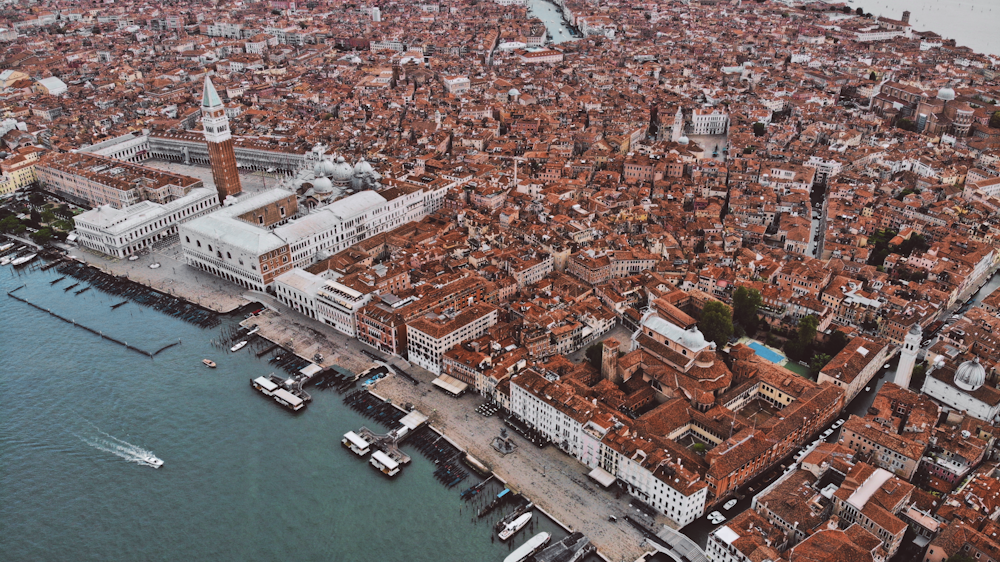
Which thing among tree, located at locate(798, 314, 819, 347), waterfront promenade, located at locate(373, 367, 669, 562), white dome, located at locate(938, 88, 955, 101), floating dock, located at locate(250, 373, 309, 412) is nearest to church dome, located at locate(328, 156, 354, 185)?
floating dock, located at locate(250, 373, 309, 412)

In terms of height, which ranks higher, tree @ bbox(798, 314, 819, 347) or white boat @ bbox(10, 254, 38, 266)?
tree @ bbox(798, 314, 819, 347)

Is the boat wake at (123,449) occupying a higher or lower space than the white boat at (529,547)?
lower

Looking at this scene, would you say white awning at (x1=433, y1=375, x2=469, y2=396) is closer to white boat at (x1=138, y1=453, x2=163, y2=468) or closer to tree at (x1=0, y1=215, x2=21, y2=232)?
white boat at (x1=138, y1=453, x2=163, y2=468)

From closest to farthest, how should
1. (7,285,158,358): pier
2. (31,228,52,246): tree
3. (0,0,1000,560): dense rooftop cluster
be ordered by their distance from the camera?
(0,0,1000,560): dense rooftop cluster → (7,285,158,358): pier → (31,228,52,246): tree

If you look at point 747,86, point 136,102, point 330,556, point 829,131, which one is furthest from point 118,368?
point 747,86

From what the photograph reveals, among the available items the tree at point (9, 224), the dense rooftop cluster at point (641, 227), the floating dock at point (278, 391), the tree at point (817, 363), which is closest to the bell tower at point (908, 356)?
the dense rooftop cluster at point (641, 227)

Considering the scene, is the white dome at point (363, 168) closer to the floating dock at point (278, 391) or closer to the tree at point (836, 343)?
the floating dock at point (278, 391)

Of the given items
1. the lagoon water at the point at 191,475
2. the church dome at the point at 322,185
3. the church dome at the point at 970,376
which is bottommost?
the lagoon water at the point at 191,475
